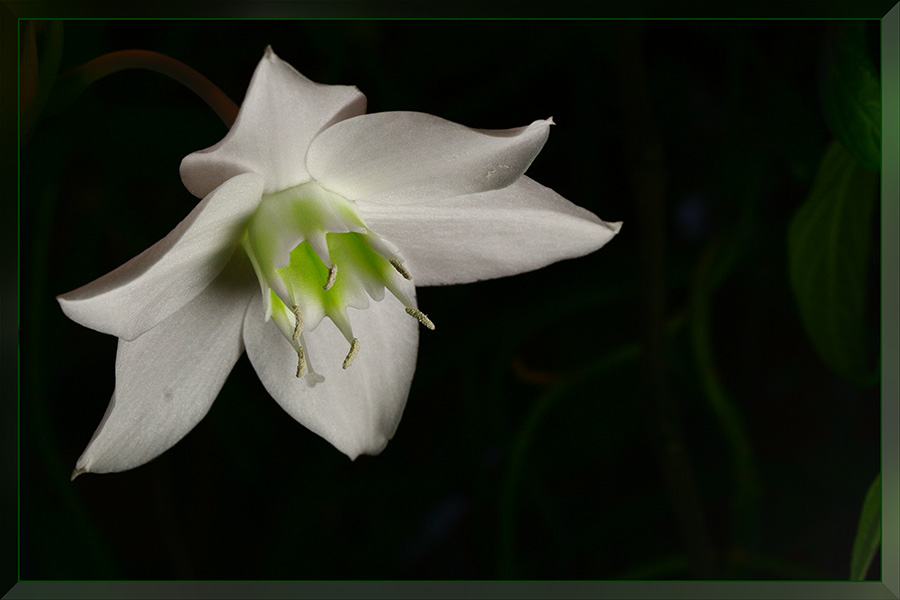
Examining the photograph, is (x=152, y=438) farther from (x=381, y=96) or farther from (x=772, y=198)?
(x=772, y=198)

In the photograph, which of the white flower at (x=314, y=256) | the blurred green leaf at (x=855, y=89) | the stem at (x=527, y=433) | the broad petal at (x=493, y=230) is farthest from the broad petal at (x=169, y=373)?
the blurred green leaf at (x=855, y=89)

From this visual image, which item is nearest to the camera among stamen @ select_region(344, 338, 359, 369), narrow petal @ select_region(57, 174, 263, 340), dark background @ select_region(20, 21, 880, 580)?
narrow petal @ select_region(57, 174, 263, 340)

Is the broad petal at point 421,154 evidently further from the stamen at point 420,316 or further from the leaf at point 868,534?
the leaf at point 868,534

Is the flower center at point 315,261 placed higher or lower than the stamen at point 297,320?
higher

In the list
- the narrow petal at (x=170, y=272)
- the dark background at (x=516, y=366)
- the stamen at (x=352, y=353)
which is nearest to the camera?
the narrow petal at (x=170, y=272)

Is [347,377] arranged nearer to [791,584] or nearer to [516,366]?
[516,366]

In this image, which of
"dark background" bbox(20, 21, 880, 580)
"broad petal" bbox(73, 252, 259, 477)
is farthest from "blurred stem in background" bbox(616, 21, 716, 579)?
"broad petal" bbox(73, 252, 259, 477)

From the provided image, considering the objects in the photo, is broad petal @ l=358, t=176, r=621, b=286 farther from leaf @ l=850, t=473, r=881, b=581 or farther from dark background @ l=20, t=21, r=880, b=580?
leaf @ l=850, t=473, r=881, b=581

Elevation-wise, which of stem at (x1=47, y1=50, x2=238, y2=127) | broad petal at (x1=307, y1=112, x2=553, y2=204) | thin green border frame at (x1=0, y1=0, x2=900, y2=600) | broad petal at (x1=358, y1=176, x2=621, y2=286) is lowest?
thin green border frame at (x1=0, y1=0, x2=900, y2=600)
